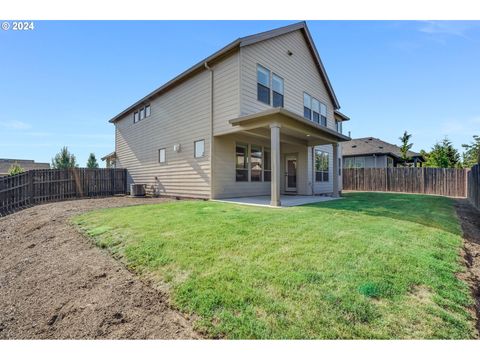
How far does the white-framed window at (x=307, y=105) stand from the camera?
13.1 m

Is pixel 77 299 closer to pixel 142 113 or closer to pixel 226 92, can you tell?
pixel 226 92

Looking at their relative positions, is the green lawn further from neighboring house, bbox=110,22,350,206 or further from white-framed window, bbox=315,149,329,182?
white-framed window, bbox=315,149,329,182

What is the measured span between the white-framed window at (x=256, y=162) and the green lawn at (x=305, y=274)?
244 inches

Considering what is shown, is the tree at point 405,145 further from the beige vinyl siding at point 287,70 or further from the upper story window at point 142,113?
the upper story window at point 142,113

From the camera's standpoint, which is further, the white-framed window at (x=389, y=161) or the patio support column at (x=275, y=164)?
the white-framed window at (x=389, y=161)

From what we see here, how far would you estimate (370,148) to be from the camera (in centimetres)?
2448

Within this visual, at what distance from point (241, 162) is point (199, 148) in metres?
2.02

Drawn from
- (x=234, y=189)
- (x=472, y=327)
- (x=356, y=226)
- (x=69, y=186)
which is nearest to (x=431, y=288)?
(x=472, y=327)

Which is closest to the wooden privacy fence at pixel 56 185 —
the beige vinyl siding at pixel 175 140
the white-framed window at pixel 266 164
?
the beige vinyl siding at pixel 175 140

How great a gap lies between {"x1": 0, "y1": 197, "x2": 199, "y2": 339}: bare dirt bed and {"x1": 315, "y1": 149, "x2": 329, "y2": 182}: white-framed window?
39.9 feet

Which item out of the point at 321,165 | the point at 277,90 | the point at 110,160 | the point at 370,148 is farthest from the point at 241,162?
the point at 370,148

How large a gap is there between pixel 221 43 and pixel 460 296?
398 inches
